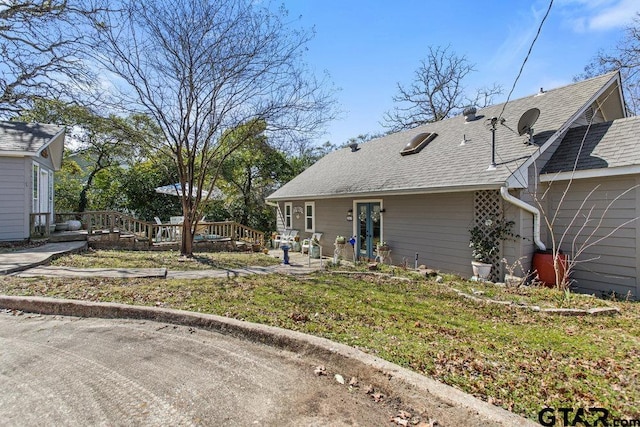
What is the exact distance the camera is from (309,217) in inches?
594

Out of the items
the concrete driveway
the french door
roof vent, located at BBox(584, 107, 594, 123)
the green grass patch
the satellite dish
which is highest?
roof vent, located at BBox(584, 107, 594, 123)

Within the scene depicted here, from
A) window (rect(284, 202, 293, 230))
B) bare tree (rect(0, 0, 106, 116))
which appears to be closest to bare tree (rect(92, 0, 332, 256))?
bare tree (rect(0, 0, 106, 116))

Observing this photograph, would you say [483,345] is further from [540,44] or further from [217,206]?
[217,206]

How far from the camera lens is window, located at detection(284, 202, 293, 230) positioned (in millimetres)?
16562

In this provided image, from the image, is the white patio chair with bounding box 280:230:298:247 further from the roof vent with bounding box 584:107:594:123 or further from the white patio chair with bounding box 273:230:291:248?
the roof vent with bounding box 584:107:594:123

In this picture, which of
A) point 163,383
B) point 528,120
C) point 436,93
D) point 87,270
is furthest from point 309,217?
point 436,93

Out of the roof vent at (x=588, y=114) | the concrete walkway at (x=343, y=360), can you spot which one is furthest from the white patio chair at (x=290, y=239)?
the roof vent at (x=588, y=114)

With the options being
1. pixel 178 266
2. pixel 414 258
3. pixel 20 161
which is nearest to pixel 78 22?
pixel 20 161

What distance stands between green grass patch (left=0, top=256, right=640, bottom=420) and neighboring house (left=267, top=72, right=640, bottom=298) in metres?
1.47

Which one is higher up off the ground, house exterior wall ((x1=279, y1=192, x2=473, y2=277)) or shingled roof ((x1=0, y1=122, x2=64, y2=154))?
shingled roof ((x1=0, y1=122, x2=64, y2=154))

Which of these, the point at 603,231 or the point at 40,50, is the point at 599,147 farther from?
the point at 40,50

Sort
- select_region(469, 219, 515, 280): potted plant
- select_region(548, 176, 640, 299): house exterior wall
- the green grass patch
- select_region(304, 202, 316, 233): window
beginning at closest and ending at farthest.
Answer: the green grass patch < select_region(548, 176, 640, 299): house exterior wall < select_region(469, 219, 515, 280): potted plant < select_region(304, 202, 316, 233): window

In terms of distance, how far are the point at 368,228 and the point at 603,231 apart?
6.15m

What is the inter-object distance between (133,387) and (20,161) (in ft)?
37.4
